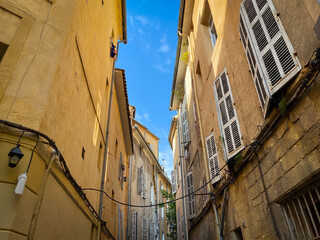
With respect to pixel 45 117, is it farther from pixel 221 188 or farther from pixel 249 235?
pixel 221 188

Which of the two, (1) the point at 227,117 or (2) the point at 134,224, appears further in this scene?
(2) the point at 134,224

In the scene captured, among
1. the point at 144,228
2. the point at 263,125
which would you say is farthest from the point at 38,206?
the point at 144,228

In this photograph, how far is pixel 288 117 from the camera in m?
4.24

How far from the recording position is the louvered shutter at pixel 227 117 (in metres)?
6.73

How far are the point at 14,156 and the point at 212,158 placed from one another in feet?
22.1

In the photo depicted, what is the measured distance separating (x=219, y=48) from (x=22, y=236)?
7.13 metres

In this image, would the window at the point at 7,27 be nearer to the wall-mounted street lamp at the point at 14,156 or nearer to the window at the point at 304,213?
the wall-mounted street lamp at the point at 14,156

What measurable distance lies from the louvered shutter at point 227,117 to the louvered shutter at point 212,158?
1.54 meters

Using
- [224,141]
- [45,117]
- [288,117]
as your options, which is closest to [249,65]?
[288,117]

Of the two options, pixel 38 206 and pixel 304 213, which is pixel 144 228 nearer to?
pixel 38 206

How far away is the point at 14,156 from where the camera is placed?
3559mm

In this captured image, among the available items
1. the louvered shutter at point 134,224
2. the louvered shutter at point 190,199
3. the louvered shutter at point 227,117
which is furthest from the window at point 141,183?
the louvered shutter at point 227,117

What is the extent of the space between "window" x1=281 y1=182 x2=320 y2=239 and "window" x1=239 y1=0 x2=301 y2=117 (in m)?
1.58

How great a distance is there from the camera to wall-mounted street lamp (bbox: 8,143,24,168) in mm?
3538
